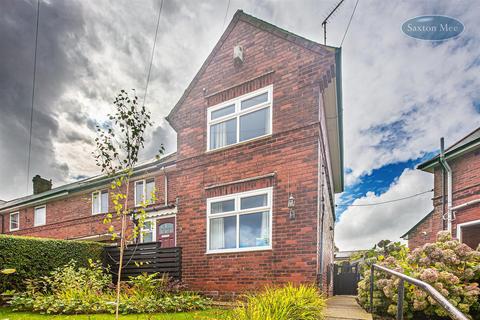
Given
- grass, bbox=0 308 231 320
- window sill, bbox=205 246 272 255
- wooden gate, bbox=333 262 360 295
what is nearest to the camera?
grass, bbox=0 308 231 320

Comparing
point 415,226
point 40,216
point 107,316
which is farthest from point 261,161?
point 40,216

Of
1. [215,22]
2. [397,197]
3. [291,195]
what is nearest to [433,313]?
[291,195]

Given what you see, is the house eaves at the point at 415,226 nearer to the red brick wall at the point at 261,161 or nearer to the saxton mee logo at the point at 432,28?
the red brick wall at the point at 261,161

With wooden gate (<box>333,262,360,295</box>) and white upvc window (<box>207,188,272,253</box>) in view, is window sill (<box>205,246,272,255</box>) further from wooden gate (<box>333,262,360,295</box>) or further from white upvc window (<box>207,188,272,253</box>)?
wooden gate (<box>333,262,360,295</box>)

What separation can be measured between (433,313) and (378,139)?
7.11m

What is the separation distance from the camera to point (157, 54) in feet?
27.0

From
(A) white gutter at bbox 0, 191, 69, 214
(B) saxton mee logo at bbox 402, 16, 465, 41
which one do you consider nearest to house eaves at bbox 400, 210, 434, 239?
(B) saxton mee logo at bbox 402, 16, 465, 41

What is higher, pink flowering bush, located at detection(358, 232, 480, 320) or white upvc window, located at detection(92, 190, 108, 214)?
white upvc window, located at detection(92, 190, 108, 214)

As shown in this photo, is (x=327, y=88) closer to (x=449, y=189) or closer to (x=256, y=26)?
(x=256, y=26)

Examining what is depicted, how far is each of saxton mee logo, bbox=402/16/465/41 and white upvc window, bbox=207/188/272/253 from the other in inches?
188

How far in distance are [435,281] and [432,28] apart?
15.9 ft

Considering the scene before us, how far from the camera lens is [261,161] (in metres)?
8.62

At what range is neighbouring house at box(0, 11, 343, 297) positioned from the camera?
25.5 feet

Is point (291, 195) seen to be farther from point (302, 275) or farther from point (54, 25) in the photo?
point (54, 25)
